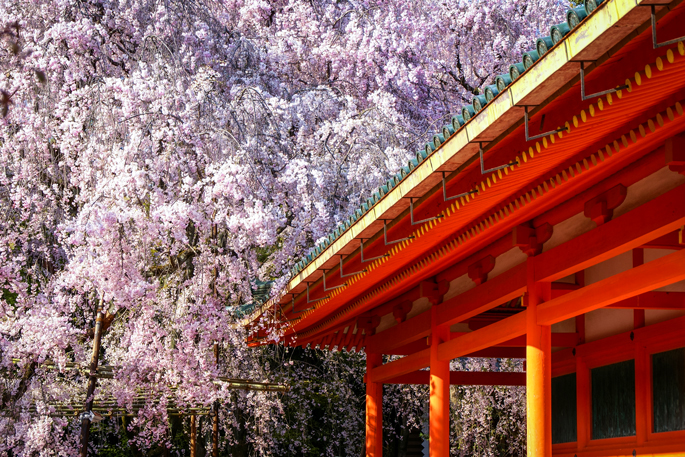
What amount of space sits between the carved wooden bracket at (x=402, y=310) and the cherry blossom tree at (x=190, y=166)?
53.8 inches

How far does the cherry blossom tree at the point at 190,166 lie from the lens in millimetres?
8867

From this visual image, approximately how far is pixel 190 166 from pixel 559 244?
5706mm

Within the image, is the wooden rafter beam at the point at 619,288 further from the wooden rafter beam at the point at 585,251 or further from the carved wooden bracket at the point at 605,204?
the carved wooden bracket at the point at 605,204

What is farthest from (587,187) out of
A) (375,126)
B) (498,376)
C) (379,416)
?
Answer: (375,126)

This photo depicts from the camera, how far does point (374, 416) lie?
9.36 metres

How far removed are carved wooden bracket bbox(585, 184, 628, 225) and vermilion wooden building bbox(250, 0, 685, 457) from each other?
0.04 ft

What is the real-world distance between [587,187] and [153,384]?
6.22 m

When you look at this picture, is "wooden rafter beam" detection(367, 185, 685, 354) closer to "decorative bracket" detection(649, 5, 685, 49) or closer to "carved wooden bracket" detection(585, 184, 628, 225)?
"carved wooden bracket" detection(585, 184, 628, 225)

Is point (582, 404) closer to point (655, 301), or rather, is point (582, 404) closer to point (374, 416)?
point (655, 301)

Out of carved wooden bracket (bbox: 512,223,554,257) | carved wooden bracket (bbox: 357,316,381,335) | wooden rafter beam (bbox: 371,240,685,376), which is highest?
carved wooden bracket (bbox: 512,223,554,257)

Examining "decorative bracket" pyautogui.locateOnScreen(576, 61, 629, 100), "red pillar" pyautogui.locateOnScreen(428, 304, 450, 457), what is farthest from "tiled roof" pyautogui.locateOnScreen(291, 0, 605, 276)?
"red pillar" pyautogui.locateOnScreen(428, 304, 450, 457)

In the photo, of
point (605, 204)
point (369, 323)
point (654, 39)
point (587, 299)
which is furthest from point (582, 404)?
point (654, 39)

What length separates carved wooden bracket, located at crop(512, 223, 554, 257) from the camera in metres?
5.41

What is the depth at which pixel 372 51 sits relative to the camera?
13.2 metres
